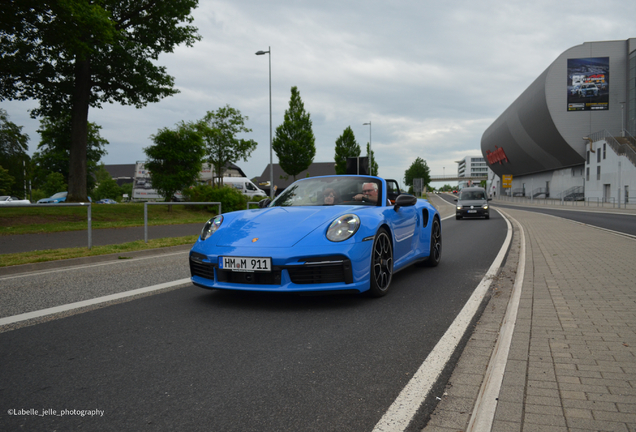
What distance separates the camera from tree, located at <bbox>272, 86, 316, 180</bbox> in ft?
153

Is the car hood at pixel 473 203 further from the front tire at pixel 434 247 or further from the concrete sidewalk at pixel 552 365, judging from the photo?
the concrete sidewalk at pixel 552 365

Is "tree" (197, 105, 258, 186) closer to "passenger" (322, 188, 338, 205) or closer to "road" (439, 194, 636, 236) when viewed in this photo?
"road" (439, 194, 636, 236)

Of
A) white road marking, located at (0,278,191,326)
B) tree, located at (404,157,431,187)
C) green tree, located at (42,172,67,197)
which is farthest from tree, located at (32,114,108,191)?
tree, located at (404,157,431,187)

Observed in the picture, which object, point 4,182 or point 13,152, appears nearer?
point 4,182

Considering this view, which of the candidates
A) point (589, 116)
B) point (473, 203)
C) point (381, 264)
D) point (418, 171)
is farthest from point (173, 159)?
point (418, 171)

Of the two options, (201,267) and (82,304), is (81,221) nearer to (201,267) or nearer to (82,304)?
(82,304)

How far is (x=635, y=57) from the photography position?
5216cm

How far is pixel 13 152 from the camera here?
54375mm

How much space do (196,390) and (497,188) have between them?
11704 centimetres

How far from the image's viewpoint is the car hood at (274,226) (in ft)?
14.2

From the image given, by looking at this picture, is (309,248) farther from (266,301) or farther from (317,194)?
(317,194)

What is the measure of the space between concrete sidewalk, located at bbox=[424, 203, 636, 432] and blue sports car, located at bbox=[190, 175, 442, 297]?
1.16m

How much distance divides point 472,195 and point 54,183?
48483 mm

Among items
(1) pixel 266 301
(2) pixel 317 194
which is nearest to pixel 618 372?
(1) pixel 266 301
